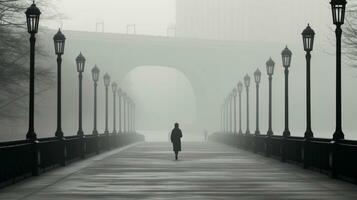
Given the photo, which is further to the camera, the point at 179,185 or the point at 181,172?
the point at 181,172

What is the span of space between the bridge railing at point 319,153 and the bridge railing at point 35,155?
7.86 m

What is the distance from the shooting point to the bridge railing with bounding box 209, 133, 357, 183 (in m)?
24.5

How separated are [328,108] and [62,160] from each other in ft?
507

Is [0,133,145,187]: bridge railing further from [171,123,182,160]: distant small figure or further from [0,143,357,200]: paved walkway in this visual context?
[171,123,182,160]: distant small figure

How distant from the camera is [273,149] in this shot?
43062mm

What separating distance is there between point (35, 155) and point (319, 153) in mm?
8051

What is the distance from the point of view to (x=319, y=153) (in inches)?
1152

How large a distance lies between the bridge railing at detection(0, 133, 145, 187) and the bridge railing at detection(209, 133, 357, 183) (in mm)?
7860

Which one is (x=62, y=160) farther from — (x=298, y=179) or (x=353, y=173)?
(x=353, y=173)

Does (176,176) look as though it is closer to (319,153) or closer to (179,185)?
(179,185)

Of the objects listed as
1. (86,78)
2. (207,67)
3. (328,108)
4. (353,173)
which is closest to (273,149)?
(353,173)

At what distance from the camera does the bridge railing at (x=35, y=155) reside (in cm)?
2347

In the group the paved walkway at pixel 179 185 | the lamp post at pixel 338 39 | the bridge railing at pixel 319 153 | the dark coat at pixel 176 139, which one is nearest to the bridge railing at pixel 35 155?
the paved walkway at pixel 179 185

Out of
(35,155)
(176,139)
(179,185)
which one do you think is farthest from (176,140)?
(179,185)
